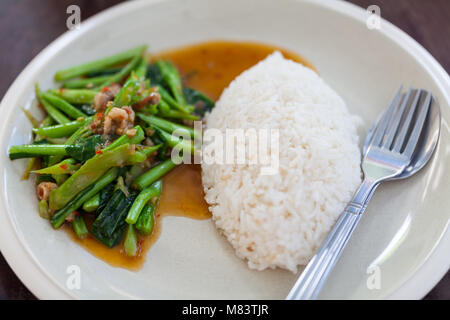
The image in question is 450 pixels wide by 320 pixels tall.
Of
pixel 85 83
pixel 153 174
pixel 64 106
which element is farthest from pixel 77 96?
pixel 153 174

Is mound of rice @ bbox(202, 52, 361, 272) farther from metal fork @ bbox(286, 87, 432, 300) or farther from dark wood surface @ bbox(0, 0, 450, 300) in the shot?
dark wood surface @ bbox(0, 0, 450, 300)

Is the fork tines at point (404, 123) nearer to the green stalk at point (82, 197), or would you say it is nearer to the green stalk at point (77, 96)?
the green stalk at point (82, 197)

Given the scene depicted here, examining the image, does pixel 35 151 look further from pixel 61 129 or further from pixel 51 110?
pixel 51 110

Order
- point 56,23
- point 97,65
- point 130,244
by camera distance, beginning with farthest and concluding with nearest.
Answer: point 56,23 < point 97,65 < point 130,244

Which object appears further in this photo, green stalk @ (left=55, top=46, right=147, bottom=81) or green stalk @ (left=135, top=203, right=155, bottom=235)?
green stalk @ (left=55, top=46, right=147, bottom=81)

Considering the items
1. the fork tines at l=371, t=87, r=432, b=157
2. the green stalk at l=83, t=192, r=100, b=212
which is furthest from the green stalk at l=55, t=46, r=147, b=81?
the fork tines at l=371, t=87, r=432, b=157

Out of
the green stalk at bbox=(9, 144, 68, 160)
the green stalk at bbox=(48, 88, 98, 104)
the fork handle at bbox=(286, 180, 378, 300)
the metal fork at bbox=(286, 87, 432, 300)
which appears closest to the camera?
the fork handle at bbox=(286, 180, 378, 300)
